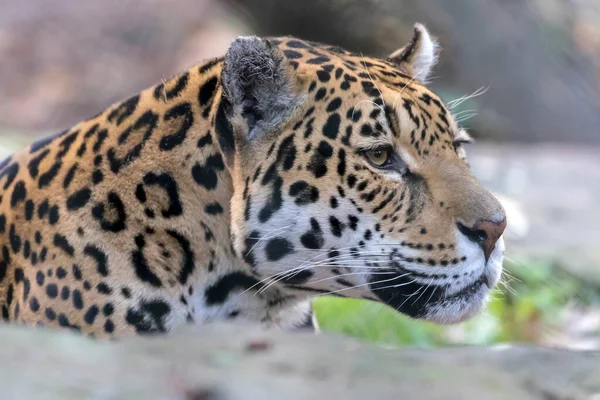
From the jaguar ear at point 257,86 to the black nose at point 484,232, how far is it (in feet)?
3.47

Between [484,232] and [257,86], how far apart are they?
52.3 inches

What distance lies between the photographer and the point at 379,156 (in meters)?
4.53

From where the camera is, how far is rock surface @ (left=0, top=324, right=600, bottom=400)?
8.88 feet

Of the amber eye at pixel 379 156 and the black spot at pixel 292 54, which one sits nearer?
the amber eye at pixel 379 156

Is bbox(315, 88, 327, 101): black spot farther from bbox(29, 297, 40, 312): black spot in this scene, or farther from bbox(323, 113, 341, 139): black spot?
bbox(29, 297, 40, 312): black spot

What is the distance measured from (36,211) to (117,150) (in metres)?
0.55

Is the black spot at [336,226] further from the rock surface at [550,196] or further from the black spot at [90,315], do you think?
the rock surface at [550,196]

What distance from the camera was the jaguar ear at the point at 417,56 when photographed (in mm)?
5396

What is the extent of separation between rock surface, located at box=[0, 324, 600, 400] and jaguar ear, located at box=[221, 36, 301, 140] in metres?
1.49

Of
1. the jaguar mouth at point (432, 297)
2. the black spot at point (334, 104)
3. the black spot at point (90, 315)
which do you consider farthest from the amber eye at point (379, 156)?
the black spot at point (90, 315)

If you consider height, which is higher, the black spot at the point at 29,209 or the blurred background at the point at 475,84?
the blurred background at the point at 475,84

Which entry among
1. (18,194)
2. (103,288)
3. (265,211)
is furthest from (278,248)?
(18,194)

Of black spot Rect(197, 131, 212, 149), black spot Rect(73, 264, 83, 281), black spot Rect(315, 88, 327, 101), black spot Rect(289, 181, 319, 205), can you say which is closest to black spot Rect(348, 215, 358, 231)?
black spot Rect(289, 181, 319, 205)

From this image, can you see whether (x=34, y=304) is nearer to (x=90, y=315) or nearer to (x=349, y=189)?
(x=90, y=315)
